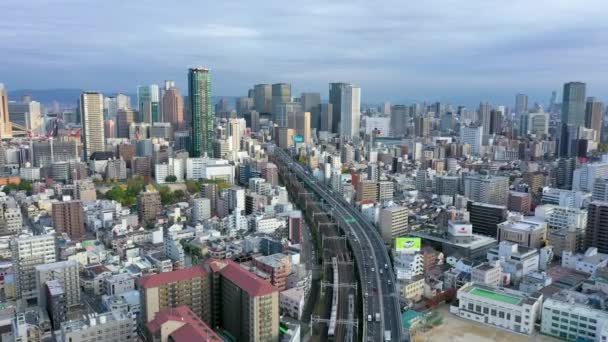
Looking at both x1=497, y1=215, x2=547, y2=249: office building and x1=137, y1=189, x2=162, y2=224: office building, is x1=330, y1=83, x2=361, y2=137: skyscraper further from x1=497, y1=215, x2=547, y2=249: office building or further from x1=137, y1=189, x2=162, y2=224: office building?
x1=497, y1=215, x2=547, y2=249: office building

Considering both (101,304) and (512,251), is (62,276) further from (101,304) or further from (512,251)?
(512,251)

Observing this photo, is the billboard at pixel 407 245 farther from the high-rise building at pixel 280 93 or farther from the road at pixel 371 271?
the high-rise building at pixel 280 93

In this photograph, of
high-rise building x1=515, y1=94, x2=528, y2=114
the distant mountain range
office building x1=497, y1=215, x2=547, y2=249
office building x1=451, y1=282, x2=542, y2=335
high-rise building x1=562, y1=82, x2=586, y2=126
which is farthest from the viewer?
the distant mountain range

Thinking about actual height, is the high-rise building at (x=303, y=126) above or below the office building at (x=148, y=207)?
above

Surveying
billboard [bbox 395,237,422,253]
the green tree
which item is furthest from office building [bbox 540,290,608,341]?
the green tree

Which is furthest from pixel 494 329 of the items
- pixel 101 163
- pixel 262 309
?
pixel 101 163

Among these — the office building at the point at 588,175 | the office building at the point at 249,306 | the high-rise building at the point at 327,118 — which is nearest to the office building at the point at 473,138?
the office building at the point at 588,175
